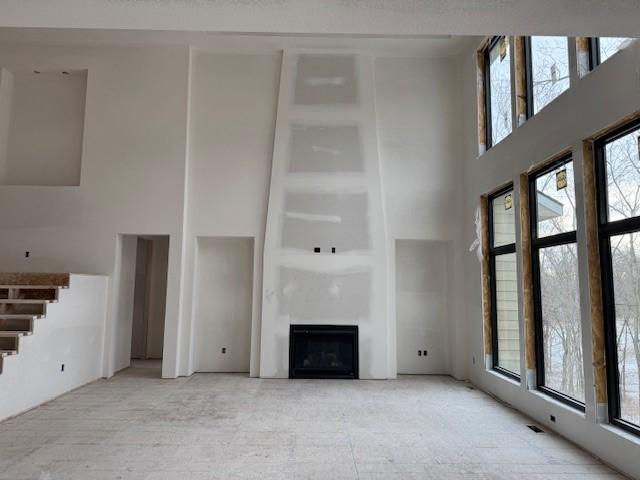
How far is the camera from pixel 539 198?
4516mm

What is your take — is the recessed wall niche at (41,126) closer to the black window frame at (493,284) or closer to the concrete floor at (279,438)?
the concrete floor at (279,438)

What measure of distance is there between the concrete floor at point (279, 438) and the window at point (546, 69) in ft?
10.9

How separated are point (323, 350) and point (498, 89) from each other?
4.46 m

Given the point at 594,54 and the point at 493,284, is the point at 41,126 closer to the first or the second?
the point at 493,284

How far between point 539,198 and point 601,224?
1.15 m

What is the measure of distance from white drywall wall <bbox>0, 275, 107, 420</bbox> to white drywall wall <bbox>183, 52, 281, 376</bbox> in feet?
4.05

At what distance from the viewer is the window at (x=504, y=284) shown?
16.7 ft

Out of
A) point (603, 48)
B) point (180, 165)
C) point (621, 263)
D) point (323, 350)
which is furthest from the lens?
point (180, 165)

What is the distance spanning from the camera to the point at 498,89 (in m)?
5.65

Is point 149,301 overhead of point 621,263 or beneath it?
beneath

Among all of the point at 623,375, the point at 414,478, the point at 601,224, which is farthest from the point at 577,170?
the point at 414,478

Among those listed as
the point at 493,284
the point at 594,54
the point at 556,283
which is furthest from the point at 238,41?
the point at 556,283

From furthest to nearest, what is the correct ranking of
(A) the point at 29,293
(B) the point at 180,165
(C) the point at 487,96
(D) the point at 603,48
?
(B) the point at 180,165 → (C) the point at 487,96 → (A) the point at 29,293 → (D) the point at 603,48

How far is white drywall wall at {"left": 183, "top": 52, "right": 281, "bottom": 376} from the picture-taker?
6.51 meters
